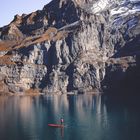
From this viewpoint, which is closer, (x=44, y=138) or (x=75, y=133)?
(x=44, y=138)

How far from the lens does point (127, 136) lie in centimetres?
14600

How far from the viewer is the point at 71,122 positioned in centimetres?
18638

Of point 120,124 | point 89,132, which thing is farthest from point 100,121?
point 89,132

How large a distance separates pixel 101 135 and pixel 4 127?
44.5 meters

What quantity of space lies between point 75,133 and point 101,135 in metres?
12.0

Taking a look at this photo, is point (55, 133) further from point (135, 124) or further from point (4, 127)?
point (135, 124)

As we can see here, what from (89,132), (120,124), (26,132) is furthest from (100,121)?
(26,132)

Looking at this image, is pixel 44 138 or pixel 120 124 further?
pixel 120 124

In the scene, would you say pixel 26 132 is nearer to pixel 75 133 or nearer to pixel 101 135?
pixel 75 133

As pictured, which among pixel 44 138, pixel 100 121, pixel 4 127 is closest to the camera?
pixel 44 138

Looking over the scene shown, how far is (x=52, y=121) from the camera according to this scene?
190 m

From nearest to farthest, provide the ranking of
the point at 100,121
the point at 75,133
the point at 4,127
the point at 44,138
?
the point at 44,138 < the point at 75,133 < the point at 4,127 < the point at 100,121

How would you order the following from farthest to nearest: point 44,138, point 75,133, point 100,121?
point 100,121
point 75,133
point 44,138

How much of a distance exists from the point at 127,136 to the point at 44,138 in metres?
30.8
